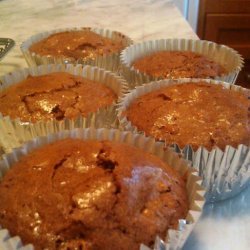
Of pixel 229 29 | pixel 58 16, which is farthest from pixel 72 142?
pixel 229 29

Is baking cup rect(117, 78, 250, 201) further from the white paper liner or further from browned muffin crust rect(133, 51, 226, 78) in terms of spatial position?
browned muffin crust rect(133, 51, 226, 78)

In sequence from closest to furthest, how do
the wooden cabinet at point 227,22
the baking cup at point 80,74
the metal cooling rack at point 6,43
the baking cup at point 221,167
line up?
the baking cup at point 221,167
the baking cup at point 80,74
the metal cooling rack at point 6,43
the wooden cabinet at point 227,22

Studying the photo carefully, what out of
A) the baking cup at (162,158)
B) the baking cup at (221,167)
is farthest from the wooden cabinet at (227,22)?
the baking cup at (162,158)

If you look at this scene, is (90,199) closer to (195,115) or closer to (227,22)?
(195,115)

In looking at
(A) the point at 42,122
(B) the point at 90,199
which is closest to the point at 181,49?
(A) the point at 42,122

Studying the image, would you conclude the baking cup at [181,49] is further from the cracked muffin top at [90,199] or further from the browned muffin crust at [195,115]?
the cracked muffin top at [90,199]

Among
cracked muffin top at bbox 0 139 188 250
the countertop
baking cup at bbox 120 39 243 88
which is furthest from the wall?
cracked muffin top at bbox 0 139 188 250

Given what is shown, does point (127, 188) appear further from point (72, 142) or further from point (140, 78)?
point (140, 78)
